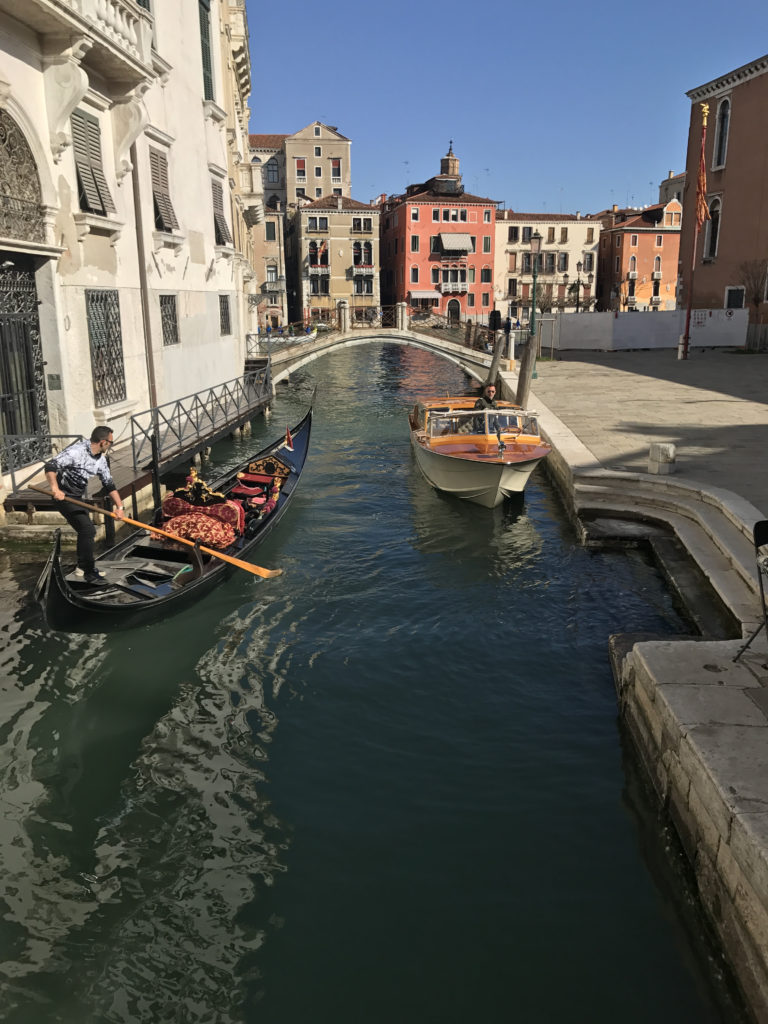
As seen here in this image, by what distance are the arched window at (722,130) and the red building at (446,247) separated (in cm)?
2217

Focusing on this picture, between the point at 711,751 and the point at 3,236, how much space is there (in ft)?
29.7

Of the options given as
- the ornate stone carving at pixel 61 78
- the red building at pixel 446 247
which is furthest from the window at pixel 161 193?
the red building at pixel 446 247

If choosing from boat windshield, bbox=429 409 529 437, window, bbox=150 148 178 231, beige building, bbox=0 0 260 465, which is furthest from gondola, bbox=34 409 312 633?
window, bbox=150 148 178 231

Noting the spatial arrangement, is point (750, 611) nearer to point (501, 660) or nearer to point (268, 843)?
point (501, 660)

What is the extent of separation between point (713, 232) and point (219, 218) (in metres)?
22.8

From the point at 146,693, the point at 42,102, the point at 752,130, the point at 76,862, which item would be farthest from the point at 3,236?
the point at 752,130

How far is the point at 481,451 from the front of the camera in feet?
40.7

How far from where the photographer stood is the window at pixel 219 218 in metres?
17.8

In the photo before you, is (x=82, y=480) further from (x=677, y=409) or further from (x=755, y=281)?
(x=755, y=281)

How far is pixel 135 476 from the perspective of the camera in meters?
10.9

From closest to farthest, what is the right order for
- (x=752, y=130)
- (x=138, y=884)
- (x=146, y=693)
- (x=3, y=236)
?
1. (x=138, y=884)
2. (x=146, y=693)
3. (x=3, y=236)
4. (x=752, y=130)

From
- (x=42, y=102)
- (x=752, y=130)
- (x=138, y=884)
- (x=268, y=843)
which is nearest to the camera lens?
(x=138, y=884)

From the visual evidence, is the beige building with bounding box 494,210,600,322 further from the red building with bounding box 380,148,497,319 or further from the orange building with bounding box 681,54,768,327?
the orange building with bounding box 681,54,768,327

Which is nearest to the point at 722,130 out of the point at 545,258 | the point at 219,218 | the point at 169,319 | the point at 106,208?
the point at 219,218
